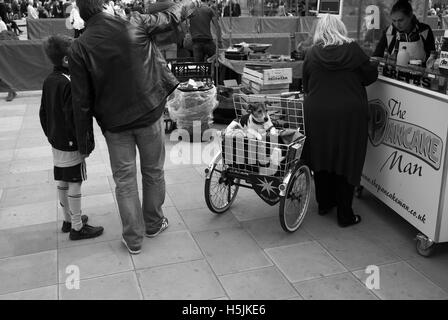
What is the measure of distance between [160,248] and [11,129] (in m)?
4.71

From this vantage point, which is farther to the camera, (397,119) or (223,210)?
(223,210)

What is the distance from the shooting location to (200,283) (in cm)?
318

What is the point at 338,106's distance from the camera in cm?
369

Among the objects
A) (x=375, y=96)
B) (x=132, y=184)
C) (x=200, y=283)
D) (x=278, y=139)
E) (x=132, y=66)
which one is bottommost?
(x=200, y=283)

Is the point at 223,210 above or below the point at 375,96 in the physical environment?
below

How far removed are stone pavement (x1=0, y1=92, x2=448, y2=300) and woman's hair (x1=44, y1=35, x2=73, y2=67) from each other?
1.47 meters

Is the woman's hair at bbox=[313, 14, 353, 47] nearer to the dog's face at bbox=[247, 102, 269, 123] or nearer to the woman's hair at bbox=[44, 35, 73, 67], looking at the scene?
the dog's face at bbox=[247, 102, 269, 123]

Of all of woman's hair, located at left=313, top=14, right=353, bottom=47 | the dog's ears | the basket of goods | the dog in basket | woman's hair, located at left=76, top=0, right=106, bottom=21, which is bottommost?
the basket of goods

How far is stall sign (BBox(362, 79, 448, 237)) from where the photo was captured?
330 centimetres

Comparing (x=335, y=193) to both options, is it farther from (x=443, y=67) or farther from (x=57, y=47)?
(x=57, y=47)

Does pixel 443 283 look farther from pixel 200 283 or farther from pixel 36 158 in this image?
pixel 36 158

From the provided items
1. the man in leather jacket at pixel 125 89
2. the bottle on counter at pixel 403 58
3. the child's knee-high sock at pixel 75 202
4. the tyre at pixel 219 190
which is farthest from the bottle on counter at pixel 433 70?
the child's knee-high sock at pixel 75 202

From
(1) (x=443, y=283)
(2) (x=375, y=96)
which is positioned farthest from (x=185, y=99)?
(1) (x=443, y=283)

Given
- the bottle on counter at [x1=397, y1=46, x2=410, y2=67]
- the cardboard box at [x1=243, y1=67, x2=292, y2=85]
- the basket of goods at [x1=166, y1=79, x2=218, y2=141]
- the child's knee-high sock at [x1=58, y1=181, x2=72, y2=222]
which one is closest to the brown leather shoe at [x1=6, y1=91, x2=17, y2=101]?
the basket of goods at [x1=166, y1=79, x2=218, y2=141]
